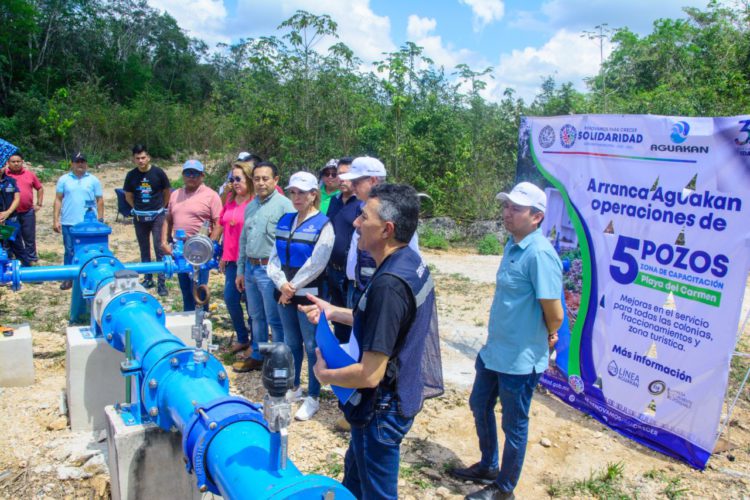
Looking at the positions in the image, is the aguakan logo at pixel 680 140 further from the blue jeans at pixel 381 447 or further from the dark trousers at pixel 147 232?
the dark trousers at pixel 147 232

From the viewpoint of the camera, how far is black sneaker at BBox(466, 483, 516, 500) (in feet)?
10.1

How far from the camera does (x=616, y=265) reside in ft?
13.6

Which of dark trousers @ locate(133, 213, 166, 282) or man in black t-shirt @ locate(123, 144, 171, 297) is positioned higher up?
man in black t-shirt @ locate(123, 144, 171, 297)

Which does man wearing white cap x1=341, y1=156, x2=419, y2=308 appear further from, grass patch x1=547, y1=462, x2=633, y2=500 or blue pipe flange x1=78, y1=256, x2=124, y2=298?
grass patch x1=547, y1=462, x2=633, y2=500

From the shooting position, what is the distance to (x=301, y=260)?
3936 mm

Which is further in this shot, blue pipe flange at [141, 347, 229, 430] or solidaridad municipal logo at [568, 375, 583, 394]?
solidaridad municipal logo at [568, 375, 583, 394]

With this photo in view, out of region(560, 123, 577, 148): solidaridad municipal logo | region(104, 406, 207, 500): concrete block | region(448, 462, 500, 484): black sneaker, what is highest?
region(560, 123, 577, 148): solidaridad municipal logo

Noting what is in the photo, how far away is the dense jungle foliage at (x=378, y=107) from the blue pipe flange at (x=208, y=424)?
10420mm

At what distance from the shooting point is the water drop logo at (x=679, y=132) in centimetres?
365

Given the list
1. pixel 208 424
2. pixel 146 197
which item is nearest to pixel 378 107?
pixel 146 197

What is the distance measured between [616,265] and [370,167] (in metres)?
1.98

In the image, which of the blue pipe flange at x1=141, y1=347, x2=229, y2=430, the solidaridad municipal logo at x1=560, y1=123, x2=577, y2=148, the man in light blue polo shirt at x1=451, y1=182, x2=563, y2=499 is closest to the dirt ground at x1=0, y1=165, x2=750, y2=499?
the man in light blue polo shirt at x1=451, y1=182, x2=563, y2=499

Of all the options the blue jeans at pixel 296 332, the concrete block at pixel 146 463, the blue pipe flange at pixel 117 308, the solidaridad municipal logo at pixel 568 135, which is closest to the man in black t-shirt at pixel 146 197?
the blue jeans at pixel 296 332

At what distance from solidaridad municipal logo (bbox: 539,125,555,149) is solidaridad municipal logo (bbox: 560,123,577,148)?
0.10m
